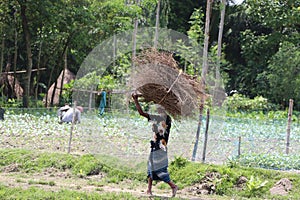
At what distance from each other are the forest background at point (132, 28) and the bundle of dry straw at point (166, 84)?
3326 millimetres

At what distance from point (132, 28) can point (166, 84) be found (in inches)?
391

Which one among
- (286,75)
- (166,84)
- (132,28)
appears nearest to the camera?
(166,84)

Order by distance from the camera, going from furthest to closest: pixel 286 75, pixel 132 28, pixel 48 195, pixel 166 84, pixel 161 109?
pixel 286 75 < pixel 132 28 < pixel 161 109 < pixel 166 84 < pixel 48 195

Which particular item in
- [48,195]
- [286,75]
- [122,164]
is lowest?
[48,195]

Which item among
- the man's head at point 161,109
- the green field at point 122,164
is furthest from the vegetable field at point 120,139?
the man's head at point 161,109

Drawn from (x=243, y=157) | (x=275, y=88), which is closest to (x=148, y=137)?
(x=243, y=157)

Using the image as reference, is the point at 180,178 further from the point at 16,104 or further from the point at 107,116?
the point at 16,104

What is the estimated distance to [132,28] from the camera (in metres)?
17.0

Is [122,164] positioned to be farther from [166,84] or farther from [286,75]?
[286,75]

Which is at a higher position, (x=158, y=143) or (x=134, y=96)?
(x=134, y=96)

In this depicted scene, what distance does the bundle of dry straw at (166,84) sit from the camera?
7384 millimetres

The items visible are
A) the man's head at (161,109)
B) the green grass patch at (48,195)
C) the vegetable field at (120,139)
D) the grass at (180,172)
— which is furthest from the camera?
the vegetable field at (120,139)

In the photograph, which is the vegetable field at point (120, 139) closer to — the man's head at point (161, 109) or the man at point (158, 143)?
the man's head at point (161, 109)

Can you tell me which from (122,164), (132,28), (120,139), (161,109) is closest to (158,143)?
Result: (161,109)
